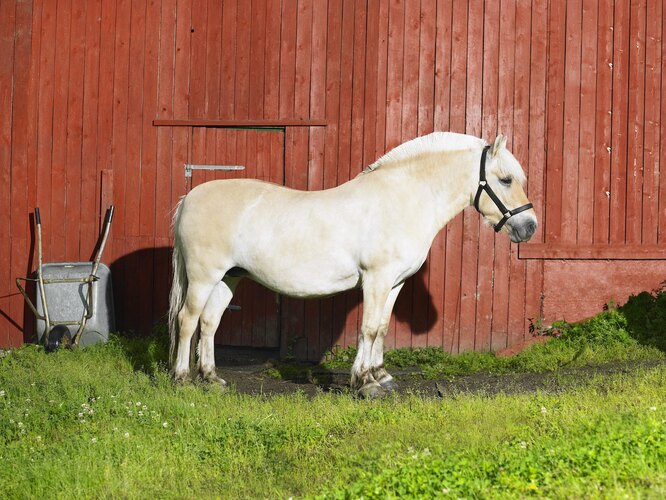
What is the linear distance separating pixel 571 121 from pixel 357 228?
147 inches

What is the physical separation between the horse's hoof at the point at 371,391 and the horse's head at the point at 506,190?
1902 mm

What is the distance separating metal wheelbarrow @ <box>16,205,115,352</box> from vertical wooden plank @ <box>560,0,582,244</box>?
5.36 metres

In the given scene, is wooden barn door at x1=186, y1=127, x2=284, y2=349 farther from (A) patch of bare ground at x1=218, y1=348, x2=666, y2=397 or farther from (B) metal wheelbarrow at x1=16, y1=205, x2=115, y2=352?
(B) metal wheelbarrow at x1=16, y1=205, x2=115, y2=352

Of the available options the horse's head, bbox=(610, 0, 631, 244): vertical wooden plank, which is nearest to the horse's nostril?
the horse's head

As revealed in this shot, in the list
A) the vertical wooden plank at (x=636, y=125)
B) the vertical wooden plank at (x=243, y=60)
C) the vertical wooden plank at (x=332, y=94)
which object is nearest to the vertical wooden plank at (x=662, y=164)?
the vertical wooden plank at (x=636, y=125)

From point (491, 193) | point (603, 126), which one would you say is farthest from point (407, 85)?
point (491, 193)

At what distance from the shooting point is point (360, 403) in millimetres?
7230

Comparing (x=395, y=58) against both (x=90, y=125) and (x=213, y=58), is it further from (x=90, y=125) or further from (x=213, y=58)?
(x=90, y=125)

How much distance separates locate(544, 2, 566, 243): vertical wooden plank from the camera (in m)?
10.5

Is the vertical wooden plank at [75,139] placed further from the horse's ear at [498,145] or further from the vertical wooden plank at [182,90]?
the horse's ear at [498,145]

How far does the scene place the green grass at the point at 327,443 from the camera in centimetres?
489

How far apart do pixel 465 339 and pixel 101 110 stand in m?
5.30

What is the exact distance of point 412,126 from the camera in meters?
10.6

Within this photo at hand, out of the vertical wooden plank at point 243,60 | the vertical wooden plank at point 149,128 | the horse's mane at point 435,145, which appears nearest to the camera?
the horse's mane at point 435,145
